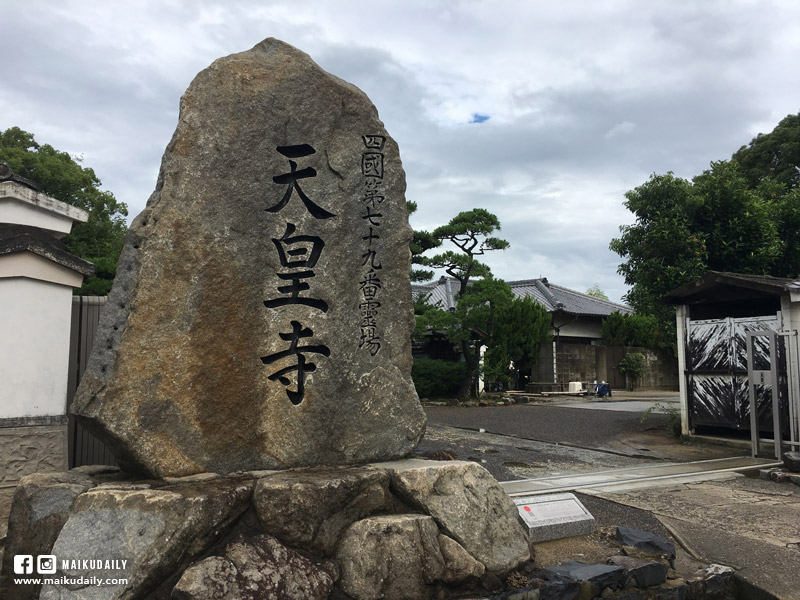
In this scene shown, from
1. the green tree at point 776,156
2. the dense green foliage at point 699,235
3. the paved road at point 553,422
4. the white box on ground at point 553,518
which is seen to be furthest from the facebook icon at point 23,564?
the green tree at point 776,156

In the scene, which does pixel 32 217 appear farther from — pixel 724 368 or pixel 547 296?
pixel 547 296

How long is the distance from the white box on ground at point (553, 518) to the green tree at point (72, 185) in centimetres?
1592

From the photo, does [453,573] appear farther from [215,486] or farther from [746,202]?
[746,202]

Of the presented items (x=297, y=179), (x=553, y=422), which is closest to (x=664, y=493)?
(x=297, y=179)

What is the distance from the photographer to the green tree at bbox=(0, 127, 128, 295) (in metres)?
18.3

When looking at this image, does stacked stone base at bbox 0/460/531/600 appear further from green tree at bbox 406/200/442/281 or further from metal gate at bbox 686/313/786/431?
green tree at bbox 406/200/442/281

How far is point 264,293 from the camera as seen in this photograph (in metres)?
4.07

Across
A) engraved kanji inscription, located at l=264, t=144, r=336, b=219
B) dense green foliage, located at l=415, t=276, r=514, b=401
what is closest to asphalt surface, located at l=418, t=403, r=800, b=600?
engraved kanji inscription, located at l=264, t=144, r=336, b=219

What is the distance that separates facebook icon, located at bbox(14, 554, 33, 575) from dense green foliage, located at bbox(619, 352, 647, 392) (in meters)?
26.7

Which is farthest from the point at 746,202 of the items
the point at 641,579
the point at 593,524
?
the point at 641,579

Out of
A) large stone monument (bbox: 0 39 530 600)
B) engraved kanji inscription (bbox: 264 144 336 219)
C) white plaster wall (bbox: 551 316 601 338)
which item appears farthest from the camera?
white plaster wall (bbox: 551 316 601 338)

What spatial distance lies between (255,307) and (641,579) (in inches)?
126

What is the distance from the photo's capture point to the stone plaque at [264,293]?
3662 millimetres

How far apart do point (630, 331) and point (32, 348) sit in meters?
26.9
